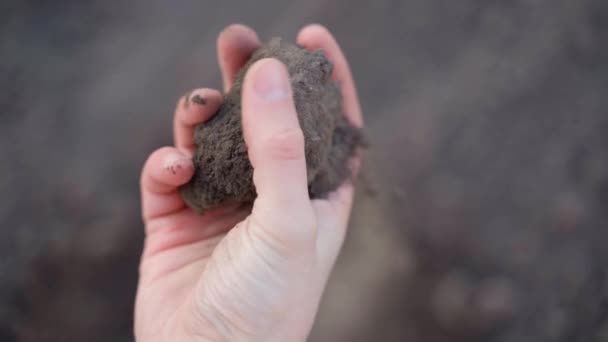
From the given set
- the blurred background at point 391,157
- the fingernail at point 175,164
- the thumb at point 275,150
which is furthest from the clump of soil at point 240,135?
the blurred background at point 391,157

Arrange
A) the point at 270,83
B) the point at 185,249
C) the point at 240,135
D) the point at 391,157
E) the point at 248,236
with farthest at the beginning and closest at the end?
1. the point at 391,157
2. the point at 185,249
3. the point at 240,135
4. the point at 248,236
5. the point at 270,83

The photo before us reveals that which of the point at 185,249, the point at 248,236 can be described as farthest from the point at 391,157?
the point at 248,236

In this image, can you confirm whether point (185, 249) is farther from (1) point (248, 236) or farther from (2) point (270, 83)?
(2) point (270, 83)

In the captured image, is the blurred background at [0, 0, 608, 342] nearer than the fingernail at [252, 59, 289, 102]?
No

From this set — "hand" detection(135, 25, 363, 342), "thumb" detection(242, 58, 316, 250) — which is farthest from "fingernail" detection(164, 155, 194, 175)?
"thumb" detection(242, 58, 316, 250)

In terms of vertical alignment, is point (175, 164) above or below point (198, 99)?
below

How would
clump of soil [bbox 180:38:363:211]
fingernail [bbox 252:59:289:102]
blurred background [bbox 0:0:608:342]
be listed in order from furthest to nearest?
blurred background [bbox 0:0:608:342]
clump of soil [bbox 180:38:363:211]
fingernail [bbox 252:59:289:102]

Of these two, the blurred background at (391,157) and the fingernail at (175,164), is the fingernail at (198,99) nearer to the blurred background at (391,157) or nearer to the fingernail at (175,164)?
the fingernail at (175,164)

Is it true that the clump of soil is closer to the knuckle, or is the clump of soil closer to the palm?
the palm
